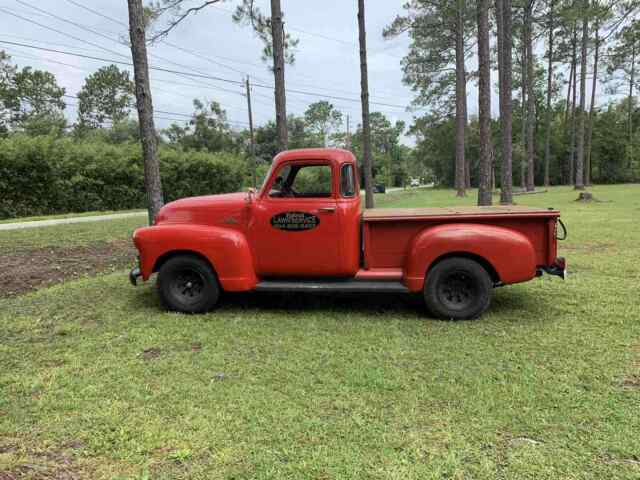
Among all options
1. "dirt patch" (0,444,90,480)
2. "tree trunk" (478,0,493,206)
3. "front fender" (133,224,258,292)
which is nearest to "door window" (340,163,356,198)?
"front fender" (133,224,258,292)

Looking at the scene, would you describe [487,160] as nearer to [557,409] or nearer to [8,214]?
[557,409]

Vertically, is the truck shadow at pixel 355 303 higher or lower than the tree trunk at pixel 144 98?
lower

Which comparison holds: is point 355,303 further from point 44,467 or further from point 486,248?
point 44,467

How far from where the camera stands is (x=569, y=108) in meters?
43.1

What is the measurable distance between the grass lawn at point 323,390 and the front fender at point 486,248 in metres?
0.56

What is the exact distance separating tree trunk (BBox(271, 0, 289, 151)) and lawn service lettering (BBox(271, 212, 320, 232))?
4.83 meters

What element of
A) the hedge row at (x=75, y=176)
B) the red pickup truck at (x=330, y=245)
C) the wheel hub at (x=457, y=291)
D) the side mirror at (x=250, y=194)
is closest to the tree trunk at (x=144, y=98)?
the red pickup truck at (x=330, y=245)

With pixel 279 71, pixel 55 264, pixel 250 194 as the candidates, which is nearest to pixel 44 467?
pixel 250 194

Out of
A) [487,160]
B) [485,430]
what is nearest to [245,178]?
[487,160]

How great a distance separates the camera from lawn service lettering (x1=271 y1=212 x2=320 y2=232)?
4.64m

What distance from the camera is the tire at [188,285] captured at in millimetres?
4812

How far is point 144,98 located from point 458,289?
6.02m

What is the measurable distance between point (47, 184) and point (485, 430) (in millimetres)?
19640

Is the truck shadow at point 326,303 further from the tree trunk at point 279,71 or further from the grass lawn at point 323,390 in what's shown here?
the tree trunk at point 279,71
